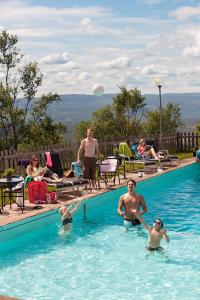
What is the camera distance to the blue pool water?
6.18 metres

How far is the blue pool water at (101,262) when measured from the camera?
6.18m

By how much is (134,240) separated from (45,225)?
6.05 ft

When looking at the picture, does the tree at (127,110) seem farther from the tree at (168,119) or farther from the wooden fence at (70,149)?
the tree at (168,119)

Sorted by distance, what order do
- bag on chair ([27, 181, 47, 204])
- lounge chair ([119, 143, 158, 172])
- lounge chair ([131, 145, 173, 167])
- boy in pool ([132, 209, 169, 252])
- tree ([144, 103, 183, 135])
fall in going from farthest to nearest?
tree ([144, 103, 183, 135]), lounge chair ([131, 145, 173, 167]), lounge chair ([119, 143, 158, 172]), bag on chair ([27, 181, 47, 204]), boy in pool ([132, 209, 169, 252])

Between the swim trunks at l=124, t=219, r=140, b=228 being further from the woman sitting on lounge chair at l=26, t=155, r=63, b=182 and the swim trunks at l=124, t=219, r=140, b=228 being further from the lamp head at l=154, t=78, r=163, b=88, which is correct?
the lamp head at l=154, t=78, r=163, b=88

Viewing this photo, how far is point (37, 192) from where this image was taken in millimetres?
9844

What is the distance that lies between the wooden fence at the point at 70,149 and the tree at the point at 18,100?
625 cm

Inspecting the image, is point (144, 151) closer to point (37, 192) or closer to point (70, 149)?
point (70, 149)

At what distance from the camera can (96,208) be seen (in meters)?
10.6

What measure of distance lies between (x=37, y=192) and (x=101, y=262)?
3.07 m

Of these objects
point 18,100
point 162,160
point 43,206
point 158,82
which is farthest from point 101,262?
point 18,100

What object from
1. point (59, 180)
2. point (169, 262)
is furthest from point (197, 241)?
point (59, 180)

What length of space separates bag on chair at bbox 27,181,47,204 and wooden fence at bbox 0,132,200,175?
11.3 feet

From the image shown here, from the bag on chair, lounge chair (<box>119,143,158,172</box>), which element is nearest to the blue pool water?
the bag on chair
